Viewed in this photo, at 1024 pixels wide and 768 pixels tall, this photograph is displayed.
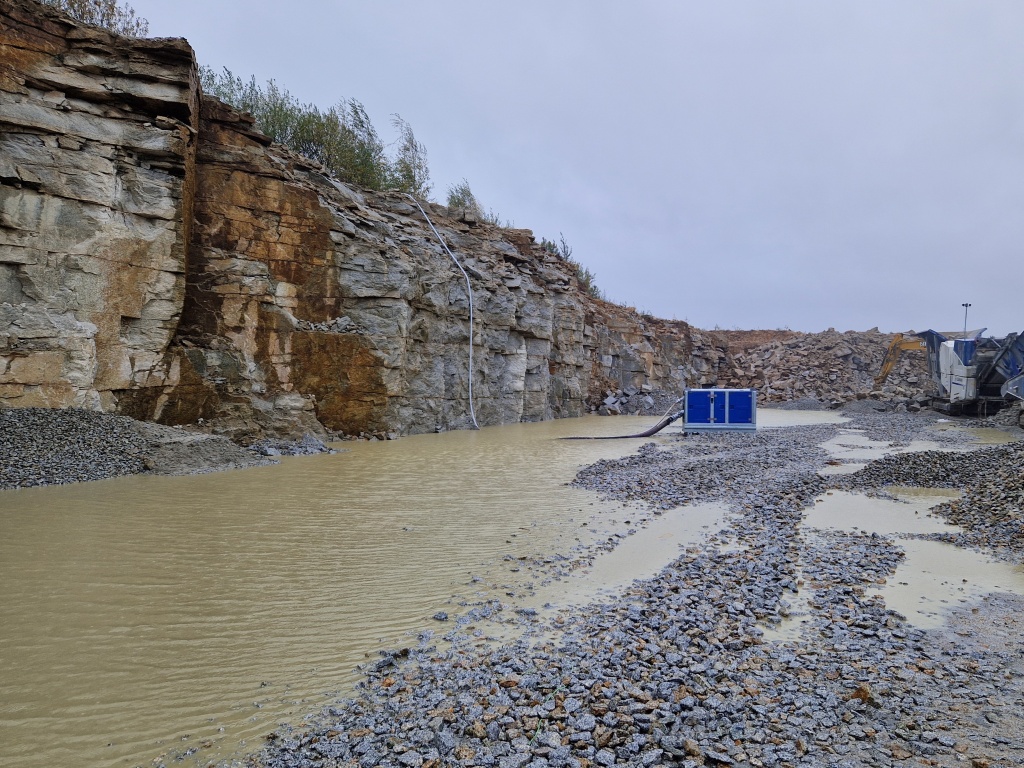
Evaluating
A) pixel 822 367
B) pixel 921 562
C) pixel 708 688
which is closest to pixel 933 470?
pixel 921 562

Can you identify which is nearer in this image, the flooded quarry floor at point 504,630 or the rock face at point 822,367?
the flooded quarry floor at point 504,630

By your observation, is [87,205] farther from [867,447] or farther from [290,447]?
[867,447]

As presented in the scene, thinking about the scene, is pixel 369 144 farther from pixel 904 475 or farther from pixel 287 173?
pixel 904 475

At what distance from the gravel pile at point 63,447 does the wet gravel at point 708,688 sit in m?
7.85

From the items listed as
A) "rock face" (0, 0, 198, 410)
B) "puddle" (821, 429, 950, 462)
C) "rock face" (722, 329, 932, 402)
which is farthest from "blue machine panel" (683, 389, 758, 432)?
"rock face" (722, 329, 932, 402)

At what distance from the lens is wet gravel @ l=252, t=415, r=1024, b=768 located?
2.50 meters

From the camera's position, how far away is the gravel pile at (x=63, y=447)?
8.39 metres

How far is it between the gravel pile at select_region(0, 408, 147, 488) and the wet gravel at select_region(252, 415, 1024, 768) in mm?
7851

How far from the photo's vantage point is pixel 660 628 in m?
3.77

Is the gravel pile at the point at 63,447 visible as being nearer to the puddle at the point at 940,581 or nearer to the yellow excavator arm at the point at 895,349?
the puddle at the point at 940,581

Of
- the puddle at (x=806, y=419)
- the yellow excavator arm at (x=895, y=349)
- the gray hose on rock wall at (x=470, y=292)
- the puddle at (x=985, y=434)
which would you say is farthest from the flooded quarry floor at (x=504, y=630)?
the yellow excavator arm at (x=895, y=349)

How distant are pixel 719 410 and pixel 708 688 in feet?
52.1

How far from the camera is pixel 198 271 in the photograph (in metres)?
13.1

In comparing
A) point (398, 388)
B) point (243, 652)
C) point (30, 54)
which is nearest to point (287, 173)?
point (30, 54)
